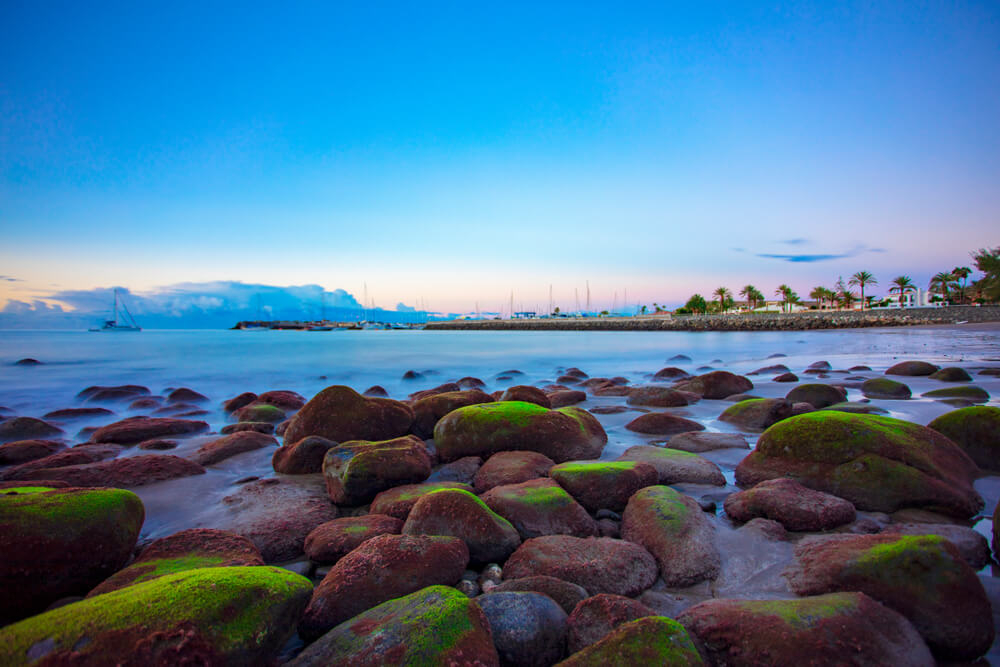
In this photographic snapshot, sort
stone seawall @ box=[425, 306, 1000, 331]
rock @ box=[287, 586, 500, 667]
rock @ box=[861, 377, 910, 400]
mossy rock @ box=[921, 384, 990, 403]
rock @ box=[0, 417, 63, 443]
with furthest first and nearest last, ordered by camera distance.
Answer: stone seawall @ box=[425, 306, 1000, 331] < rock @ box=[861, 377, 910, 400] < mossy rock @ box=[921, 384, 990, 403] < rock @ box=[0, 417, 63, 443] < rock @ box=[287, 586, 500, 667]

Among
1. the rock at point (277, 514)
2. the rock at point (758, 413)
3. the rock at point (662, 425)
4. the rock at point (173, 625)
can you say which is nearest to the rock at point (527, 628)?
the rock at point (173, 625)

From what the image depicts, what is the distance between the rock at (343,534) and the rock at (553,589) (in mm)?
1091

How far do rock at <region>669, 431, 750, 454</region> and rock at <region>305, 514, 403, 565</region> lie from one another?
365 centimetres

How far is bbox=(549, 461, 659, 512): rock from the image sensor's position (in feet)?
12.8

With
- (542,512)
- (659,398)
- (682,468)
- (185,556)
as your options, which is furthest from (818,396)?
(185,556)

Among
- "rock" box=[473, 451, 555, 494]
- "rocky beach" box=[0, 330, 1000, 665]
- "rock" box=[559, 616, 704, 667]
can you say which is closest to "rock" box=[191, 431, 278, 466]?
"rocky beach" box=[0, 330, 1000, 665]

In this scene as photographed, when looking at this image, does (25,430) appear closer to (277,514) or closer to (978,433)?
(277,514)

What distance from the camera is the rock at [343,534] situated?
316 cm

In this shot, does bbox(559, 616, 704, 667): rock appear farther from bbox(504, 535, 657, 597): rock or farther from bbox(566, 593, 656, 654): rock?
bbox(504, 535, 657, 597): rock

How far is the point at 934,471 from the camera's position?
3.84 m

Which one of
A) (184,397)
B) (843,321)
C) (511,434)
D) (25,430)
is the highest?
(843,321)

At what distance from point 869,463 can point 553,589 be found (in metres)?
3.08

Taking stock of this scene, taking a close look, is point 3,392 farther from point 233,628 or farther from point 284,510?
point 233,628

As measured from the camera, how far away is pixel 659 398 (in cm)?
852
